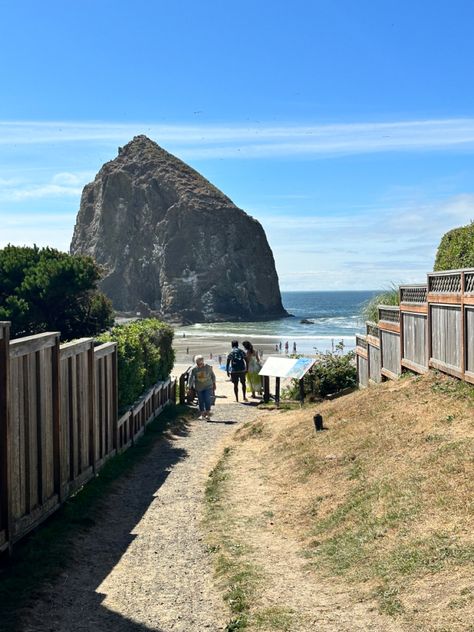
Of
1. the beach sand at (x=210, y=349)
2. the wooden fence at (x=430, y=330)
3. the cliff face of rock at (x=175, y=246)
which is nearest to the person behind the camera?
the wooden fence at (x=430, y=330)

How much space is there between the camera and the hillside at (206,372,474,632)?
5.86 metres

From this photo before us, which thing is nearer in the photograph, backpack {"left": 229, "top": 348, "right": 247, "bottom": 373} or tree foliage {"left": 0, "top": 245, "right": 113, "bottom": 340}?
backpack {"left": 229, "top": 348, "right": 247, "bottom": 373}

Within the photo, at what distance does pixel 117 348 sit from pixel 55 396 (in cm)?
467

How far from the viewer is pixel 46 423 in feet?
28.3

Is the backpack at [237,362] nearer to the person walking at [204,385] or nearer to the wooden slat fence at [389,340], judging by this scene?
the person walking at [204,385]

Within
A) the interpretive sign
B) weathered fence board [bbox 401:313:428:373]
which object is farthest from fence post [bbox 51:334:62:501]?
the interpretive sign

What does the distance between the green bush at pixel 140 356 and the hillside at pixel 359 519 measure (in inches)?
97.8

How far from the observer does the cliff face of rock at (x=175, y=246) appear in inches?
5827

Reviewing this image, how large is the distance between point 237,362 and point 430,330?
873 cm

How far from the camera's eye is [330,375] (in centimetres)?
2153

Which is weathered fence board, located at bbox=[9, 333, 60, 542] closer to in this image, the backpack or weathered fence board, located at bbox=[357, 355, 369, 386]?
weathered fence board, located at bbox=[357, 355, 369, 386]

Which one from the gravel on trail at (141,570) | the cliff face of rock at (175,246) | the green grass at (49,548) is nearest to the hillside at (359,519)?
the gravel on trail at (141,570)

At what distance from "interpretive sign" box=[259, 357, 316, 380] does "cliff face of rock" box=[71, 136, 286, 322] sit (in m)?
122

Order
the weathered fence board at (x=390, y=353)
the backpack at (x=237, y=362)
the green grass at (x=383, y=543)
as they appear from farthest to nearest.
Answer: the backpack at (x=237, y=362)
the weathered fence board at (x=390, y=353)
the green grass at (x=383, y=543)
